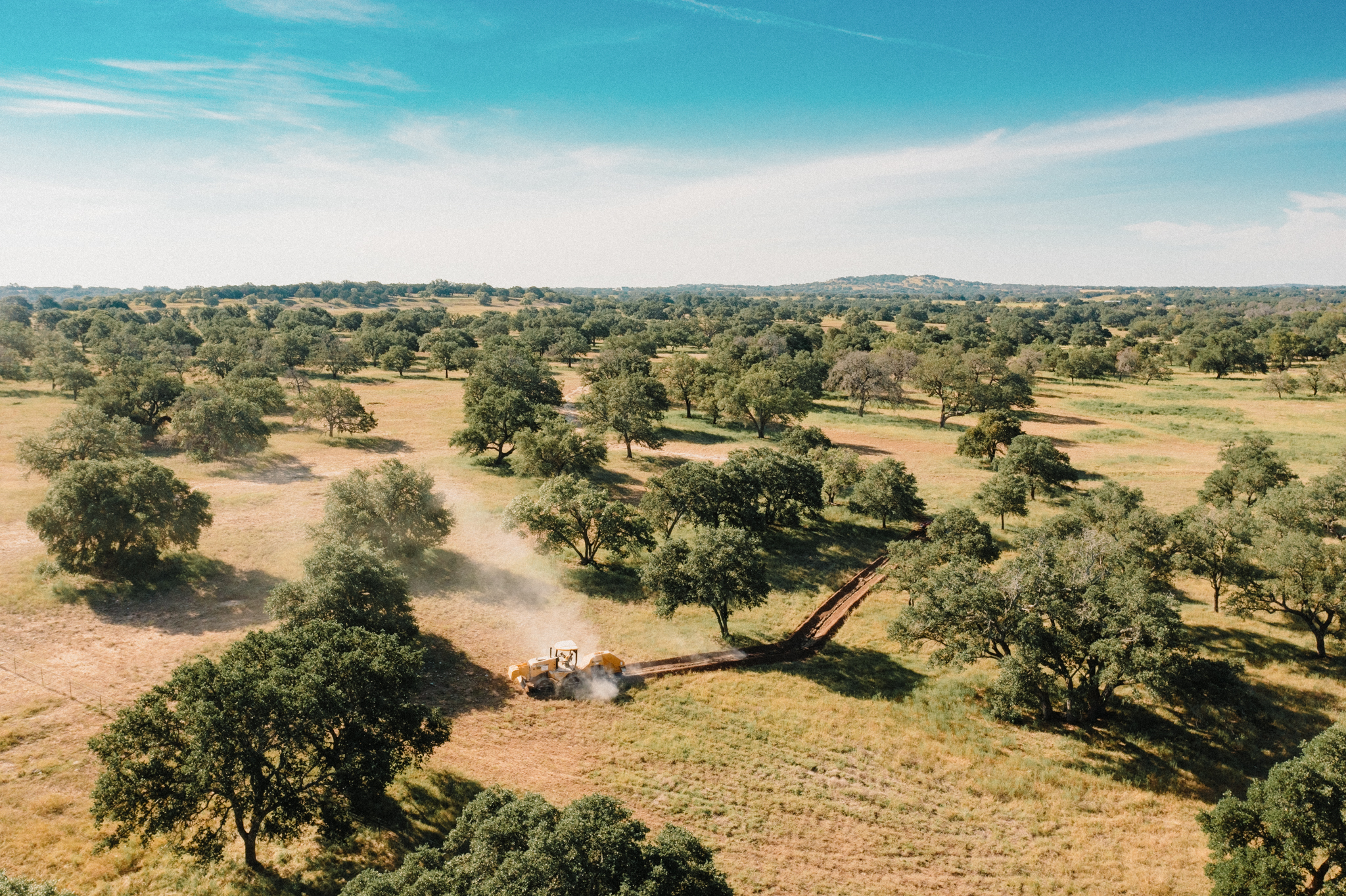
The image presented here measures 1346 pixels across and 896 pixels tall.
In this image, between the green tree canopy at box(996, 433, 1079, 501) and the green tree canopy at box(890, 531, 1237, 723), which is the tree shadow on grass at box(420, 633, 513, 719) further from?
the green tree canopy at box(996, 433, 1079, 501)

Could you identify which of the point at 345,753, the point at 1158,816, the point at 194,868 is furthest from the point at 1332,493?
the point at 194,868

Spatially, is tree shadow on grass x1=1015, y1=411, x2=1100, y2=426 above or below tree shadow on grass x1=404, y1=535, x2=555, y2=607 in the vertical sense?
above

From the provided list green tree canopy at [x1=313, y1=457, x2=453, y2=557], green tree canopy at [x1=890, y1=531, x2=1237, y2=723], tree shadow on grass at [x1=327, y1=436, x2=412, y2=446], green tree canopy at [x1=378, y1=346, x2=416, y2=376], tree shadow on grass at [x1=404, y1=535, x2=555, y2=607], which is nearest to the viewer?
green tree canopy at [x1=890, y1=531, x2=1237, y2=723]

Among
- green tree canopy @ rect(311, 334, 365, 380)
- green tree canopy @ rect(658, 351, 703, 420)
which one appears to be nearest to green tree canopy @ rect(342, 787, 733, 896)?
green tree canopy @ rect(658, 351, 703, 420)

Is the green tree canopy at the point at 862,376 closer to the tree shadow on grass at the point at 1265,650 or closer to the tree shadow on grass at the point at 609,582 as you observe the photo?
the tree shadow on grass at the point at 1265,650

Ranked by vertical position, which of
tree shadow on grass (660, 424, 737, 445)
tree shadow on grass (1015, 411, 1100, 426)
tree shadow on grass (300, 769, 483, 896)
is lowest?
tree shadow on grass (300, 769, 483, 896)
